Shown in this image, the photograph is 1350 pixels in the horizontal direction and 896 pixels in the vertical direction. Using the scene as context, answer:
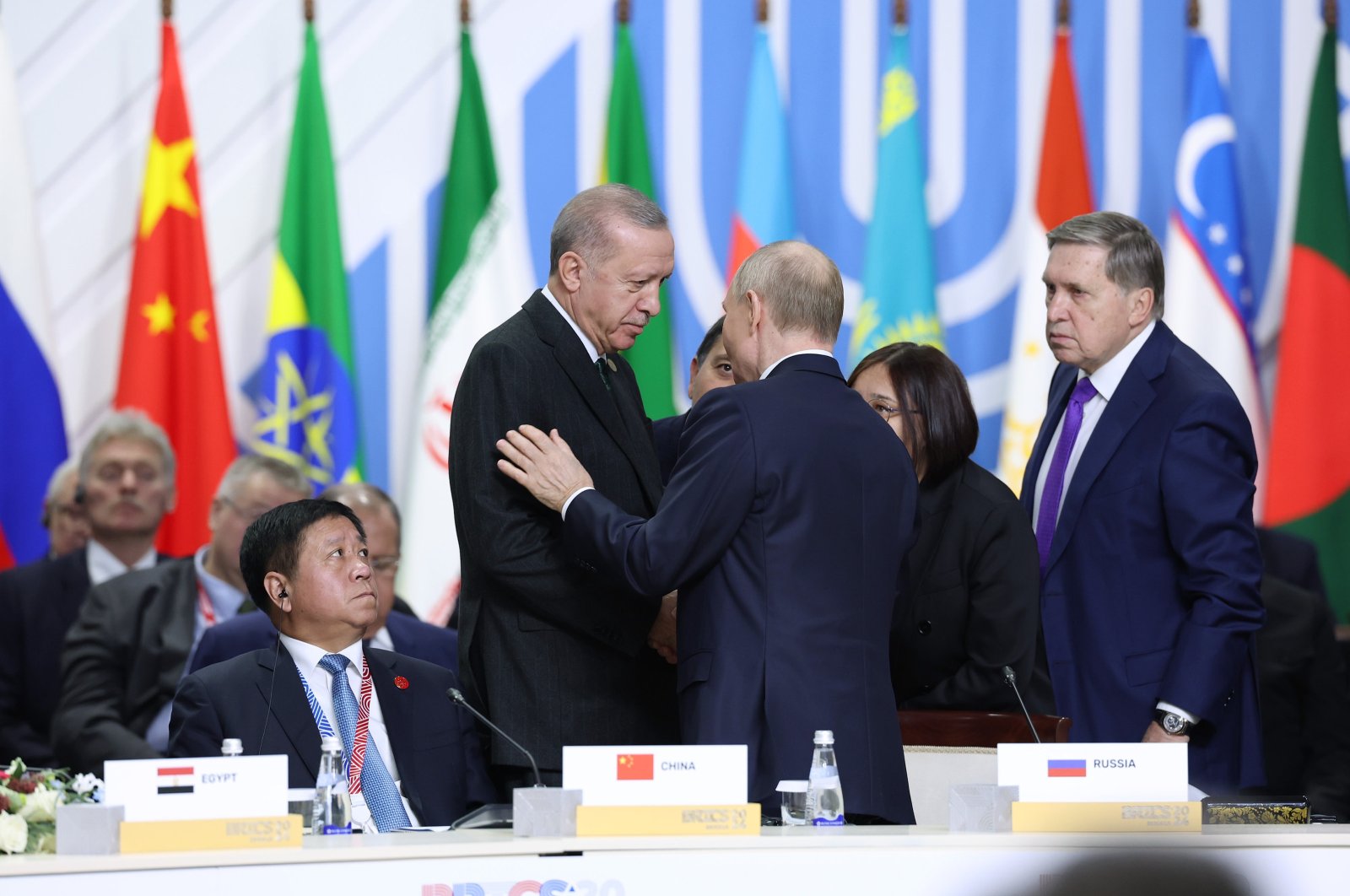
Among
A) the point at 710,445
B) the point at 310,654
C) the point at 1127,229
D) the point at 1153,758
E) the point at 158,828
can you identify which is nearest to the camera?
the point at 158,828

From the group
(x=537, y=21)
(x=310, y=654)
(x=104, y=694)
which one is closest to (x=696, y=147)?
(x=537, y=21)

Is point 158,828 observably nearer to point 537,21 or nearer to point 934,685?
point 934,685

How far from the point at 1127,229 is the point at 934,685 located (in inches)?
44.6

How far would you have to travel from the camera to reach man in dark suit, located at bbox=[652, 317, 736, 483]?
12.9 feet

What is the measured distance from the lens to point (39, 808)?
7.99 feet

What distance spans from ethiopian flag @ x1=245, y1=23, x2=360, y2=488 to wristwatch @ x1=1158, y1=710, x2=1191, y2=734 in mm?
3703

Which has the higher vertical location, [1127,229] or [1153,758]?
[1127,229]

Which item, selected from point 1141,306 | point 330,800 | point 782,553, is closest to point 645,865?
point 330,800

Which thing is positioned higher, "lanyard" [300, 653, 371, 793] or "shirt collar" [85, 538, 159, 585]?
"shirt collar" [85, 538, 159, 585]

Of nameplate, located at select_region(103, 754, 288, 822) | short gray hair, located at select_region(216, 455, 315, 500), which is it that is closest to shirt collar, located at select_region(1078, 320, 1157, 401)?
nameplate, located at select_region(103, 754, 288, 822)

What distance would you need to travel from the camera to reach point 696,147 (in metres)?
6.71

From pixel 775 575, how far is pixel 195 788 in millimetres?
1070

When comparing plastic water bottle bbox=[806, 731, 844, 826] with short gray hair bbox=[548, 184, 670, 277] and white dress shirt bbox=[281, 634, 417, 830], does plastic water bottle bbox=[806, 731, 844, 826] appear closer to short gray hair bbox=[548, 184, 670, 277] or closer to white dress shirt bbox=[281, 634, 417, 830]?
white dress shirt bbox=[281, 634, 417, 830]

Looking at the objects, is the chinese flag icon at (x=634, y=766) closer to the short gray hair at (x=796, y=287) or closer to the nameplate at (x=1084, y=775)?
the nameplate at (x=1084, y=775)
